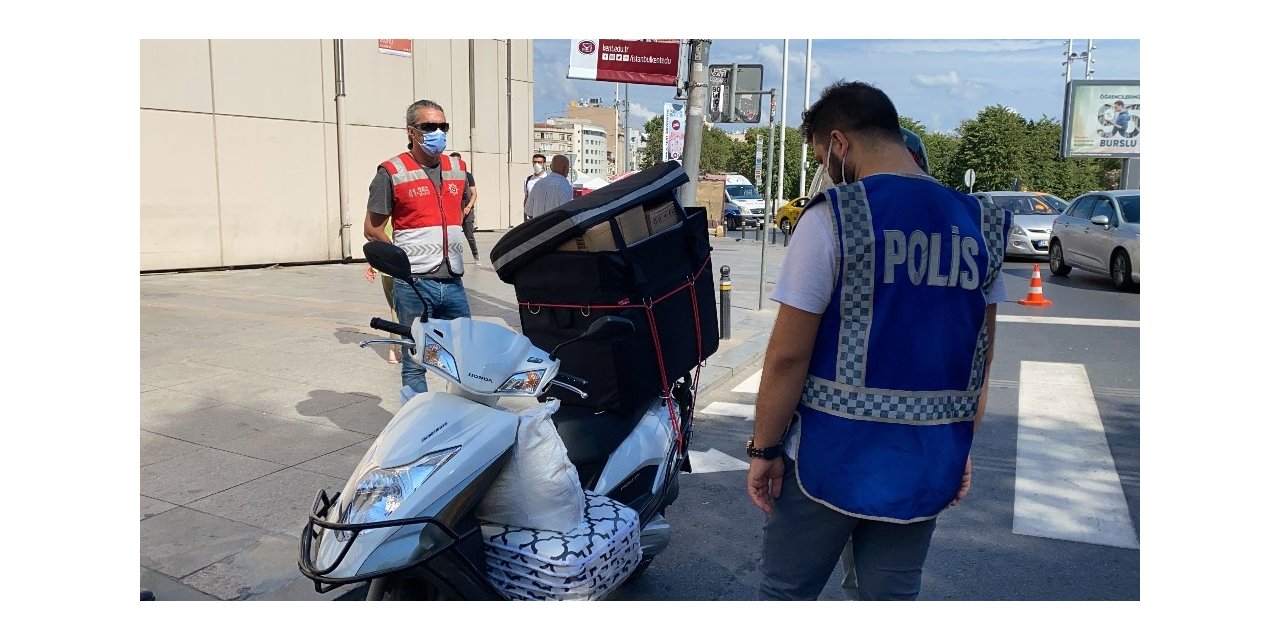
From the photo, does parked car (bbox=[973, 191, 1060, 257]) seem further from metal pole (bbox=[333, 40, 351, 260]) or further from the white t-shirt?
metal pole (bbox=[333, 40, 351, 260])

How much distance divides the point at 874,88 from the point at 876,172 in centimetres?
25

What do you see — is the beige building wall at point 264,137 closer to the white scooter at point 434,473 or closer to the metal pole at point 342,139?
the metal pole at point 342,139

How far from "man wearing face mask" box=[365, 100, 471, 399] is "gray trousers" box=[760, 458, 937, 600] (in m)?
3.02

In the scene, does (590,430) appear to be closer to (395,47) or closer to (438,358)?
(438,358)

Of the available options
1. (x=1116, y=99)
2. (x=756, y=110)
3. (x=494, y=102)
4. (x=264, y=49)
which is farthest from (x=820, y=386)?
(x=1116, y=99)

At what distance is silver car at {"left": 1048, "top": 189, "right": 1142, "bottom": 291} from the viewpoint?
14172 mm

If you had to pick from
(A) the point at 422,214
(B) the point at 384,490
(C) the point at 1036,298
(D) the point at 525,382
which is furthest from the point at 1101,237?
(B) the point at 384,490

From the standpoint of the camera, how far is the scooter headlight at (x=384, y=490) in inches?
99.5

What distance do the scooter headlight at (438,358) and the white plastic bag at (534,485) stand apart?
283mm

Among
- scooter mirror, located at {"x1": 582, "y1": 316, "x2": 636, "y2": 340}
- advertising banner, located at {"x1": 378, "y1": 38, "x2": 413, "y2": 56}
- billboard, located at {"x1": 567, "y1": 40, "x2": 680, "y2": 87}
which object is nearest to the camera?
scooter mirror, located at {"x1": 582, "y1": 316, "x2": 636, "y2": 340}

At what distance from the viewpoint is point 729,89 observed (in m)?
8.88

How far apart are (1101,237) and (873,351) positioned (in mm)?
14542

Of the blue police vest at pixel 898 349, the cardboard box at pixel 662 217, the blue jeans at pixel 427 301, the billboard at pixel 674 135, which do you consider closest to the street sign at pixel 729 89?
the blue jeans at pixel 427 301

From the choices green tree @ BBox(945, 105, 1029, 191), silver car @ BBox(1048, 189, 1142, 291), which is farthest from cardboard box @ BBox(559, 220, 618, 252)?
green tree @ BBox(945, 105, 1029, 191)
